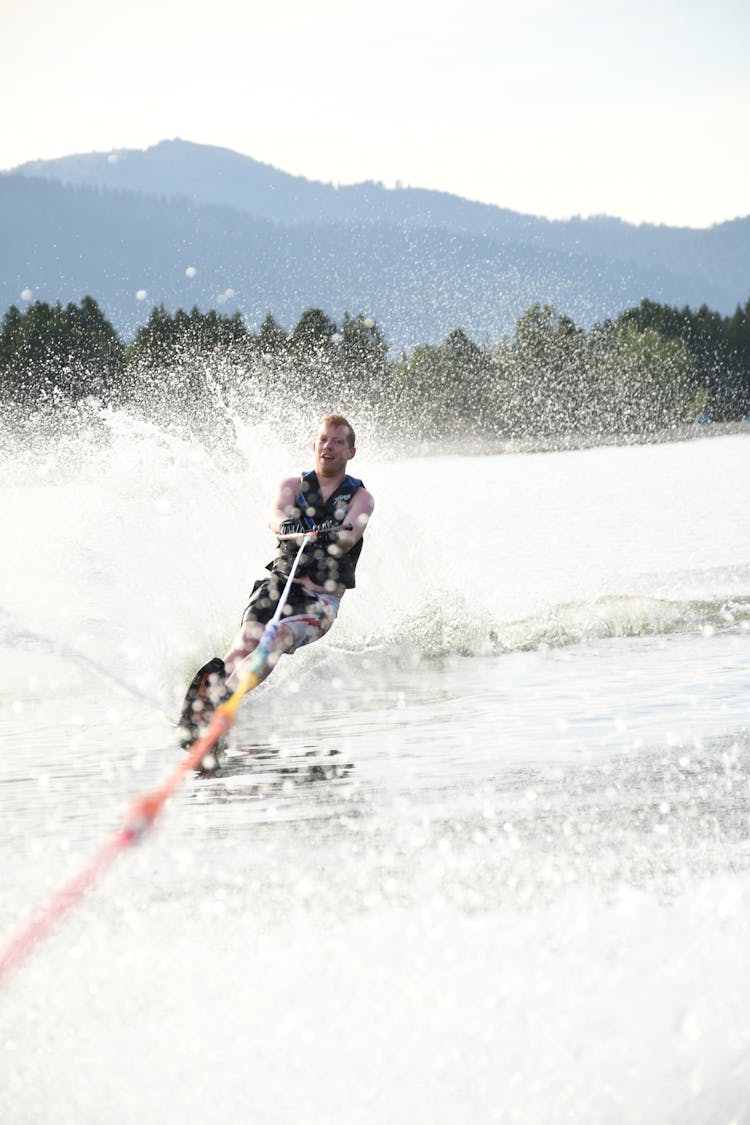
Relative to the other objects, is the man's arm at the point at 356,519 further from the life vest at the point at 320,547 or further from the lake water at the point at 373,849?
the lake water at the point at 373,849

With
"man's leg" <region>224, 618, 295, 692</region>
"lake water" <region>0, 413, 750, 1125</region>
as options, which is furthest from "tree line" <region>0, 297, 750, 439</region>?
"man's leg" <region>224, 618, 295, 692</region>

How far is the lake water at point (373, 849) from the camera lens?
2.73 metres

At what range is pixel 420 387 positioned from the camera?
79.8 metres

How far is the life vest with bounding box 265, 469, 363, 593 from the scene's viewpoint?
7559 millimetres

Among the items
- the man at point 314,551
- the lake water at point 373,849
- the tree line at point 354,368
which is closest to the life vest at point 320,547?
the man at point 314,551

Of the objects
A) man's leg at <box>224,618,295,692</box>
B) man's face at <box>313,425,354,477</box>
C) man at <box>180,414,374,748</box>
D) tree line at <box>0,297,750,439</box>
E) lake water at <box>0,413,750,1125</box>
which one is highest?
tree line at <box>0,297,750,439</box>

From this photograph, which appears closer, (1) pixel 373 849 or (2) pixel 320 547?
(1) pixel 373 849

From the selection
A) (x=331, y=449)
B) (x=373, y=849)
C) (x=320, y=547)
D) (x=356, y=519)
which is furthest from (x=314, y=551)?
(x=373, y=849)

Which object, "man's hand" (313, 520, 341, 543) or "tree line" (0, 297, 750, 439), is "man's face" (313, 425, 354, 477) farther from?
"tree line" (0, 297, 750, 439)

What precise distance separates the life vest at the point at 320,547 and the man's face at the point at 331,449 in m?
0.09

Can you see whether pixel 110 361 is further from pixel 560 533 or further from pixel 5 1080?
pixel 5 1080

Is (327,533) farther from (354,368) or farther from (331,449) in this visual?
(354,368)

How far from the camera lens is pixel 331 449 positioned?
774 centimetres

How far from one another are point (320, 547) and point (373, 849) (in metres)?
3.48
